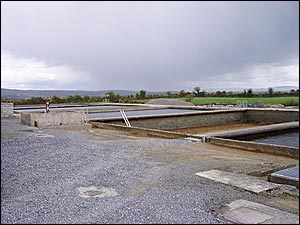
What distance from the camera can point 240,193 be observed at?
10.0ft

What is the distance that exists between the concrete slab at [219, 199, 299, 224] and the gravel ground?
117mm

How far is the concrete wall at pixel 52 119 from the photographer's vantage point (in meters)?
7.87

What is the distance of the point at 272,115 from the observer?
43.4 feet

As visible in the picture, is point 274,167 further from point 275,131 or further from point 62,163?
point 275,131

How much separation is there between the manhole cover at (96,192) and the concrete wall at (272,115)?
1080cm

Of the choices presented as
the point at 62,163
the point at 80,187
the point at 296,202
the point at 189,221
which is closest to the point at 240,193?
the point at 296,202

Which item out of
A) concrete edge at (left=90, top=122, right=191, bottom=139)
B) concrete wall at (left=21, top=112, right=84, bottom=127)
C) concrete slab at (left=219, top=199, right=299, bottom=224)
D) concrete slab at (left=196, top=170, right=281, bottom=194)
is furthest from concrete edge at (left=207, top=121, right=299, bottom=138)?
concrete slab at (left=219, top=199, right=299, bottom=224)

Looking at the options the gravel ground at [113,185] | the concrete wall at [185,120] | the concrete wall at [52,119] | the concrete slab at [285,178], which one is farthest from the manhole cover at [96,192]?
the concrete wall at [185,120]

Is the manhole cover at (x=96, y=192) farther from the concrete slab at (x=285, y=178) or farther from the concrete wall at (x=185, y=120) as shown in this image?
the concrete wall at (x=185, y=120)

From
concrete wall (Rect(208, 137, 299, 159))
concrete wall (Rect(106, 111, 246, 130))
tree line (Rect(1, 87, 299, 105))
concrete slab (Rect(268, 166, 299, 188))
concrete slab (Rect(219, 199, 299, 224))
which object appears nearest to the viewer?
concrete slab (Rect(219, 199, 299, 224))

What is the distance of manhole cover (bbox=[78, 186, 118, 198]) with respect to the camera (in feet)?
9.15

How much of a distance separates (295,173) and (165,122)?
23.9 ft

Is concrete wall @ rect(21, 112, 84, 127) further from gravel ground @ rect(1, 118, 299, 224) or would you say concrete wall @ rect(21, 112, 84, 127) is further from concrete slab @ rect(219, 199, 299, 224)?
concrete slab @ rect(219, 199, 299, 224)

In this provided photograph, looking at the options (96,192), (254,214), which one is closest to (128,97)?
(96,192)
